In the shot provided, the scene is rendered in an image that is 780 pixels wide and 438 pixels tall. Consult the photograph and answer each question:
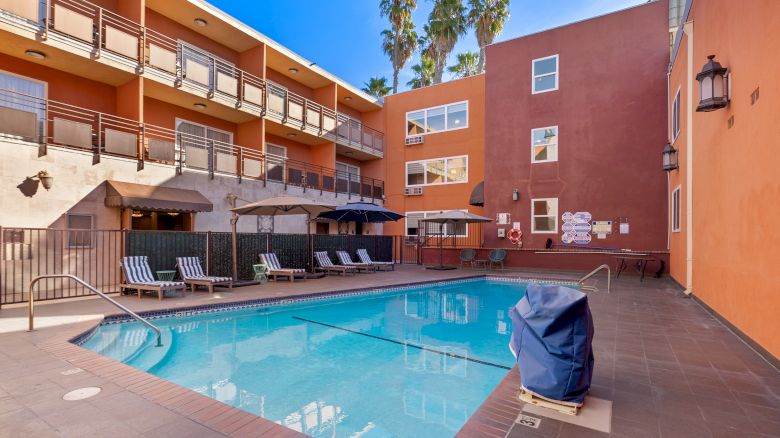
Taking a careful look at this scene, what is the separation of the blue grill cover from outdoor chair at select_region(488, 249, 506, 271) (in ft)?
40.0

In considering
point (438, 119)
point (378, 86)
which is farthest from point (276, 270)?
point (378, 86)

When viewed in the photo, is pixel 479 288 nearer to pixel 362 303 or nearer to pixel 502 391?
pixel 362 303

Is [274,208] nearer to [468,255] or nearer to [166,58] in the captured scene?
[166,58]

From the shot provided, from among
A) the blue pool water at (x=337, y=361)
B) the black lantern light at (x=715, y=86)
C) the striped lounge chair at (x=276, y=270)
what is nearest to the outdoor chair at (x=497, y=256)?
the blue pool water at (x=337, y=361)

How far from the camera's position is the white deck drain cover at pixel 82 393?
3.09m

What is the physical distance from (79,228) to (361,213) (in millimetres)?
8020

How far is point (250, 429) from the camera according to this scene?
261cm

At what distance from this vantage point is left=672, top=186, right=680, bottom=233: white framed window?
10.4 m

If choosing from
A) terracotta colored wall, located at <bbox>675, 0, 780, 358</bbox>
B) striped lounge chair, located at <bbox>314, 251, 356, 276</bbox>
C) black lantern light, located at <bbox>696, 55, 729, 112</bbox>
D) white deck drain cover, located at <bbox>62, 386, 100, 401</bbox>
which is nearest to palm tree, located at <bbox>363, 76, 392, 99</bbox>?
striped lounge chair, located at <bbox>314, 251, 356, 276</bbox>

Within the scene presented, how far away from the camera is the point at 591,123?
48.1ft

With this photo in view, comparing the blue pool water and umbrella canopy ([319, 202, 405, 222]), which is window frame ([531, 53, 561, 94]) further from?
the blue pool water

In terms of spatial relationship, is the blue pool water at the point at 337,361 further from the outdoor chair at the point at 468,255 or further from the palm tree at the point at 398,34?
the palm tree at the point at 398,34

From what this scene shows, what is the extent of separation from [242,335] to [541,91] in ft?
48.0

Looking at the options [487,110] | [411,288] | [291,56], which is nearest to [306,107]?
[291,56]
